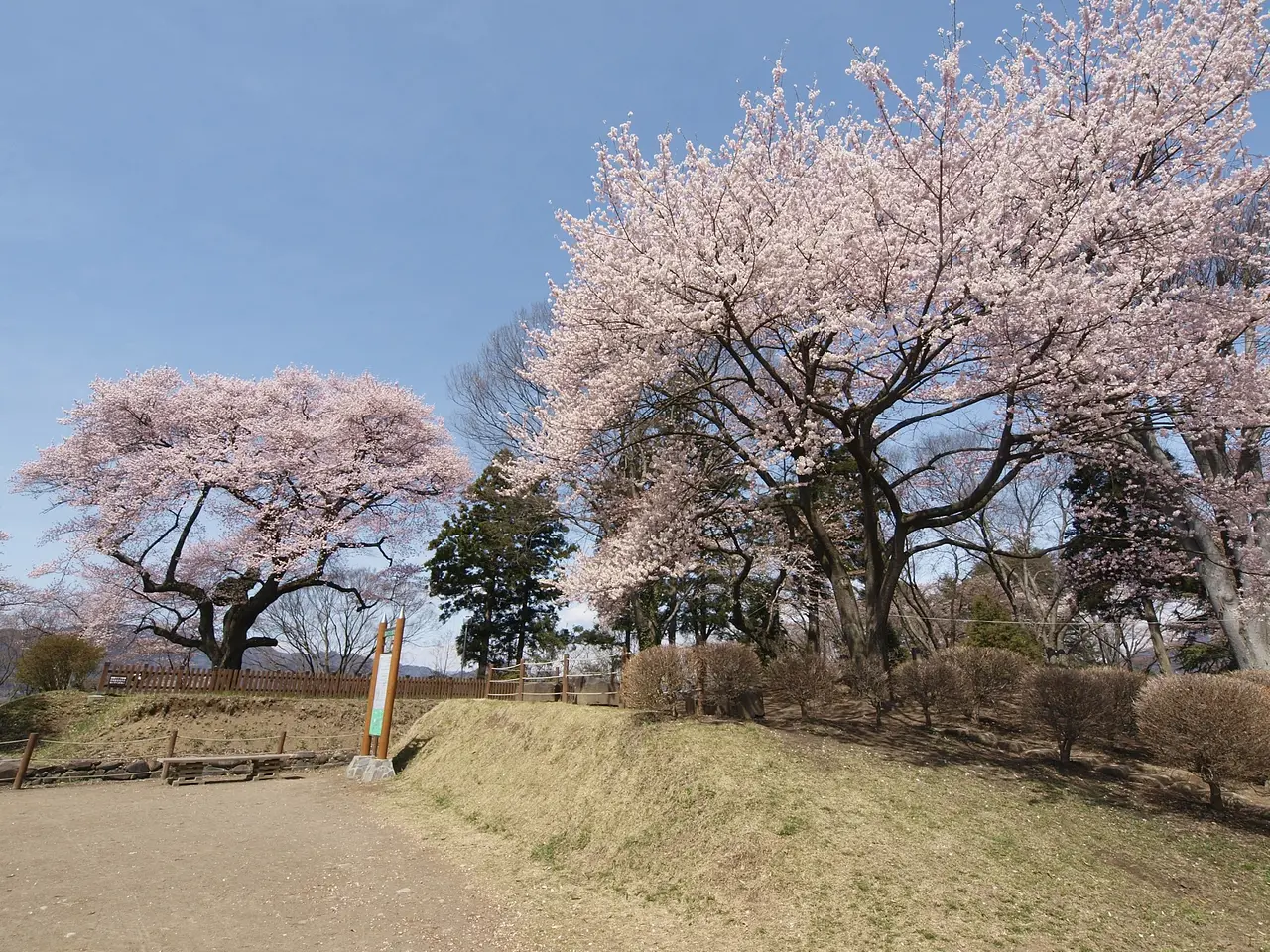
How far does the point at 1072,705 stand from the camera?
30.6 feet

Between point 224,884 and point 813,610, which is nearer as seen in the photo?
point 224,884

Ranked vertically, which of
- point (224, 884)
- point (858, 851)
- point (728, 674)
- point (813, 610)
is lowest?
point (224, 884)

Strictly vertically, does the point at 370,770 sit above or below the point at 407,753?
below

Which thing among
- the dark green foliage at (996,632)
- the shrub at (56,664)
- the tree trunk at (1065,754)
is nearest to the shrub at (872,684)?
the tree trunk at (1065,754)

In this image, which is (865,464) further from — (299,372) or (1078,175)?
(299,372)

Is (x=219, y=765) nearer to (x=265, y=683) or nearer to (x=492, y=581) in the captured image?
(x=265, y=683)

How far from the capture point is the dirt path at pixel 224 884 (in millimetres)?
Answer: 6141

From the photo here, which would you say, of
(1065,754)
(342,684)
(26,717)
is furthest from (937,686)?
(26,717)

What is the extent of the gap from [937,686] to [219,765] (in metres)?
15.3

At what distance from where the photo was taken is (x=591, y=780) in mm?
9844

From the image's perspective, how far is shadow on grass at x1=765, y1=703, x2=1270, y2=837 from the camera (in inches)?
310

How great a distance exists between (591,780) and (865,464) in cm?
634

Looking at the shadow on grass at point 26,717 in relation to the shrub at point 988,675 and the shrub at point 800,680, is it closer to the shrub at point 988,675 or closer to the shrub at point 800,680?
the shrub at point 800,680

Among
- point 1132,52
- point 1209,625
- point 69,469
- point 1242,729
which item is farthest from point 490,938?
point 69,469
